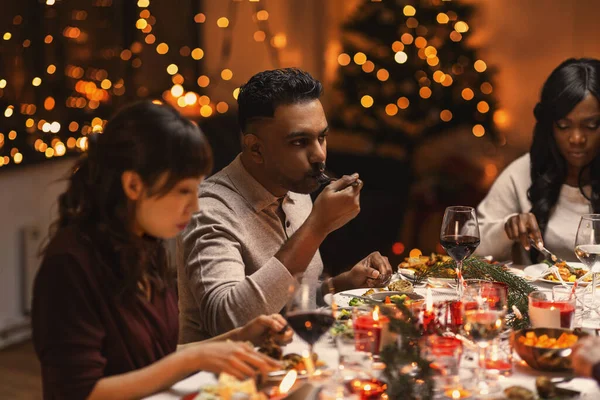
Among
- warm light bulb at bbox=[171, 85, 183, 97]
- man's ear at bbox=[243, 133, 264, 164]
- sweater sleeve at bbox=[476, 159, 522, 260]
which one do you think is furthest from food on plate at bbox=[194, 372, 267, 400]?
warm light bulb at bbox=[171, 85, 183, 97]

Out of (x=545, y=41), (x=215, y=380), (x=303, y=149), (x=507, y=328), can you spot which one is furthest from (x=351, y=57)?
(x=215, y=380)

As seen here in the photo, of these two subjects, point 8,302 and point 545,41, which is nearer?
point 8,302

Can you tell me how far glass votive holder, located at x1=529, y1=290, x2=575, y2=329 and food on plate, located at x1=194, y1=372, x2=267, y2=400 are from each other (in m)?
0.68

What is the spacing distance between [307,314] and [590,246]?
0.93m

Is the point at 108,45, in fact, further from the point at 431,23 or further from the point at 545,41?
the point at 545,41

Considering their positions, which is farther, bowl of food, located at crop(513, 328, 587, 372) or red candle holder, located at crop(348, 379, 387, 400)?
bowl of food, located at crop(513, 328, 587, 372)

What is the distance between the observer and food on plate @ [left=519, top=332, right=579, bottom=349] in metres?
1.64

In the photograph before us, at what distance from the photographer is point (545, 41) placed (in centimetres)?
594

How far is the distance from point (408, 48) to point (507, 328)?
3.83 meters

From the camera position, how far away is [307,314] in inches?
59.2

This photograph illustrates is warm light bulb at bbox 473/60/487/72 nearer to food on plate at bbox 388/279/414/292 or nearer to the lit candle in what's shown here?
food on plate at bbox 388/279/414/292

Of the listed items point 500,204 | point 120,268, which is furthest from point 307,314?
point 500,204

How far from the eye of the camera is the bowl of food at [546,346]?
1.60 metres

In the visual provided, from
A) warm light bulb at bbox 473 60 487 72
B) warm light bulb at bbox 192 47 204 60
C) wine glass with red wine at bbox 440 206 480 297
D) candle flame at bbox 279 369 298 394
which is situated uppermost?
warm light bulb at bbox 192 47 204 60
